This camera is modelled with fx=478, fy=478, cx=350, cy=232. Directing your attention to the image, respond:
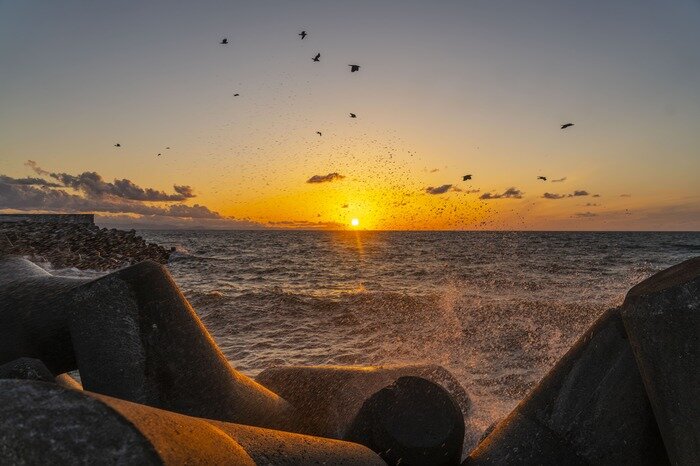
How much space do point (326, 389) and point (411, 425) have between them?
168 cm

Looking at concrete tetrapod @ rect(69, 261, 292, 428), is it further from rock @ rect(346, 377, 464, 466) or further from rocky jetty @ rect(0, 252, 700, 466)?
rock @ rect(346, 377, 464, 466)

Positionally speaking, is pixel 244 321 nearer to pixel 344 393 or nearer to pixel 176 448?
pixel 344 393

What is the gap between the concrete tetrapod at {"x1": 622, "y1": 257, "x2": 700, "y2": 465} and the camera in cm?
268

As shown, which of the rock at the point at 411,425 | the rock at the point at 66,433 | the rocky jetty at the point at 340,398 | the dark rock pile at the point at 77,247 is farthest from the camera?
the dark rock pile at the point at 77,247

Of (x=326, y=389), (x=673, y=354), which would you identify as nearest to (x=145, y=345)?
(x=326, y=389)

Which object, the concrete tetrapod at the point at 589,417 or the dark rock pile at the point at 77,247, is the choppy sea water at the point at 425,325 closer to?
the concrete tetrapod at the point at 589,417

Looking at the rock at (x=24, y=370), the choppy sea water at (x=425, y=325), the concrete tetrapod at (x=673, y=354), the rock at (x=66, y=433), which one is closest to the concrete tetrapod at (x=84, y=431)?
the rock at (x=66, y=433)

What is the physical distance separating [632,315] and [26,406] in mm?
3178

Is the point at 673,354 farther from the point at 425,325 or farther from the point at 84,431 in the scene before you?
the point at 425,325

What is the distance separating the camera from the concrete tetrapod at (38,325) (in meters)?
3.80

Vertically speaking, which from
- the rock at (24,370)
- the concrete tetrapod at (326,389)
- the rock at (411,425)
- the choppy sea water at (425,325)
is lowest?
the choppy sea water at (425,325)

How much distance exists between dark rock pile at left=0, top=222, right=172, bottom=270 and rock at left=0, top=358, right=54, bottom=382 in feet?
66.6

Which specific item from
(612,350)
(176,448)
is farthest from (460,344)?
(176,448)

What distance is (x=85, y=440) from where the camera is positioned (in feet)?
5.24
